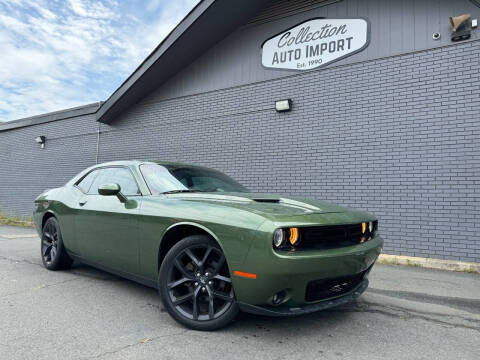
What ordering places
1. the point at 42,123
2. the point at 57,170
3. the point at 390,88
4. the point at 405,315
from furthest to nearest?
the point at 42,123
the point at 57,170
the point at 390,88
the point at 405,315

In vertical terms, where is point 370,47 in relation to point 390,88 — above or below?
above

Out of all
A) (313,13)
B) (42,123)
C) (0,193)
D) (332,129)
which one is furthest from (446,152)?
(0,193)

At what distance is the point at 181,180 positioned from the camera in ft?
11.4

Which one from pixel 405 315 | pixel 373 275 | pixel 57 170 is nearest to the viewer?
pixel 405 315

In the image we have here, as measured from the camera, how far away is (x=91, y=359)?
7.07ft

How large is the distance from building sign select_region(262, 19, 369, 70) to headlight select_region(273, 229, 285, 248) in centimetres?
513

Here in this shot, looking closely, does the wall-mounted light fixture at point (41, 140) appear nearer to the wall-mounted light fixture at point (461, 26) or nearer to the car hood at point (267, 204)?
the car hood at point (267, 204)

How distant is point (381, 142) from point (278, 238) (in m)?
4.28

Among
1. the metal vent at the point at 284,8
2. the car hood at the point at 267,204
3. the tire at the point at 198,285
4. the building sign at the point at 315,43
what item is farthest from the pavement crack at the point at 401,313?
the metal vent at the point at 284,8

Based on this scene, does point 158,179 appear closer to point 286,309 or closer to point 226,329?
point 226,329

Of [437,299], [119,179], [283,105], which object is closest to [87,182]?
[119,179]

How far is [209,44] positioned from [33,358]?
288 inches

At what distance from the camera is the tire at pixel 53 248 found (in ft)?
14.2

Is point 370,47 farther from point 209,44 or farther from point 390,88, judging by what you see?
point 209,44
